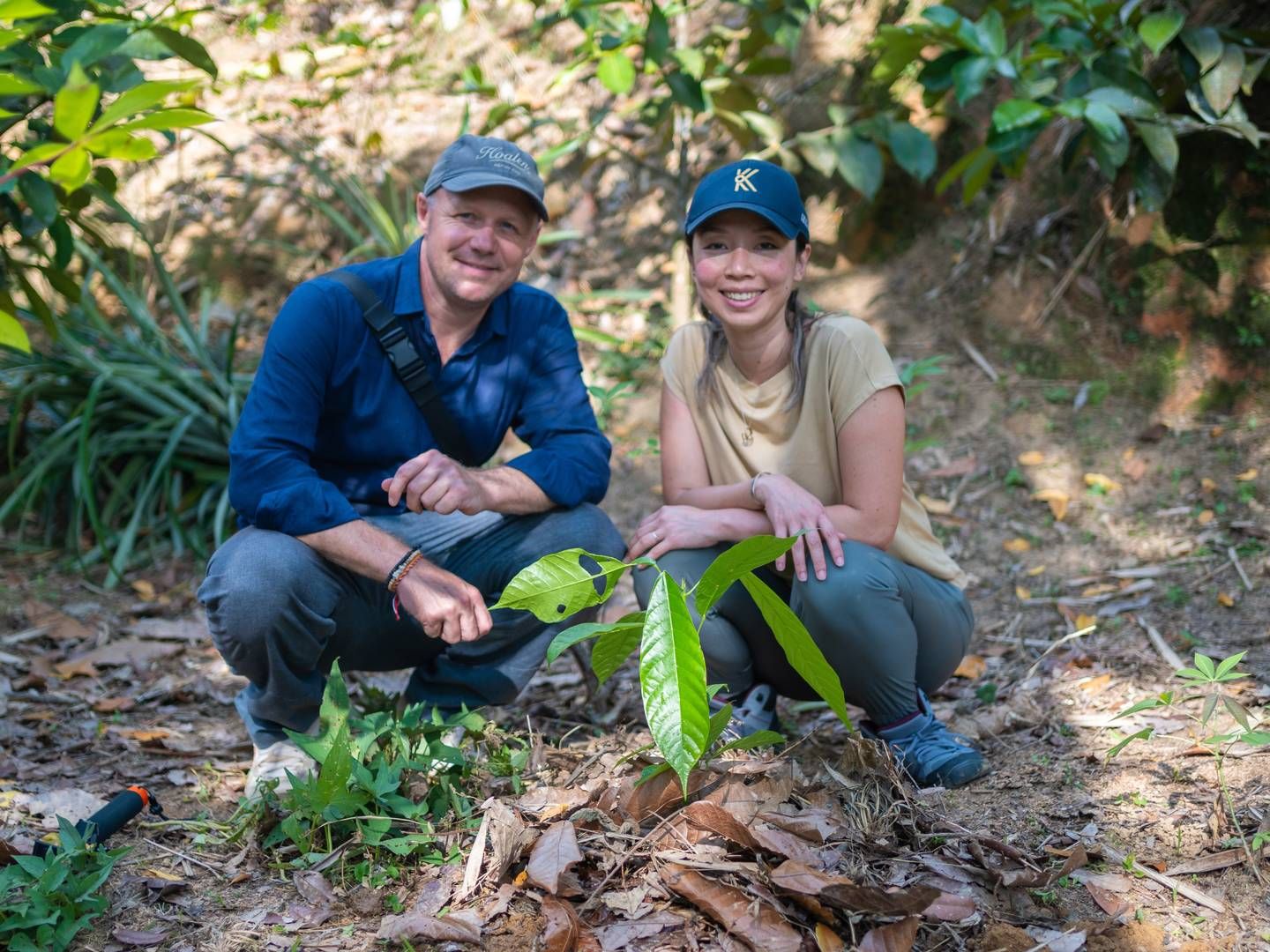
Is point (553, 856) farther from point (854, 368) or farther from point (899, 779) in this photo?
point (854, 368)

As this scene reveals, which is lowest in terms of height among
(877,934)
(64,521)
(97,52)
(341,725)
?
(64,521)

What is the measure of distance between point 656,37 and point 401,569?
226 centimetres

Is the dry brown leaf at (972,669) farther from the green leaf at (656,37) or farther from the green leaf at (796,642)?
the green leaf at (656,37)

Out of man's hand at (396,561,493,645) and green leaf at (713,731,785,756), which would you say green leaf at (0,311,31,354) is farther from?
green leaf at (713,731,785,756)

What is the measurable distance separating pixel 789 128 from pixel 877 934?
13.0 ft

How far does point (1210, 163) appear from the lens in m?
3.88

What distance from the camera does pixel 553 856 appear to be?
6.19 ft

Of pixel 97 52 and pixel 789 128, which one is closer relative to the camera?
pixel 97 52

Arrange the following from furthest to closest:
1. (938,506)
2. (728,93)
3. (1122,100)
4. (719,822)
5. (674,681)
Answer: (728,93), (938,506), (1122,100), (719,822), (674,681)

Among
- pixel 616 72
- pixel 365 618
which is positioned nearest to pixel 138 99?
pixel 365 618

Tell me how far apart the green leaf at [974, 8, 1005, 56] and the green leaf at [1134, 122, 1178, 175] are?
50cm

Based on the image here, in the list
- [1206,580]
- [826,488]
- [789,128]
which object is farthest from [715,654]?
[789,128]

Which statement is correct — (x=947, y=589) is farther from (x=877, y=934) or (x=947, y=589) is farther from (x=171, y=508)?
(x=171, y=508)

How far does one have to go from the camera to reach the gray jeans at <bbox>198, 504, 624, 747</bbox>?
2.42 metres
